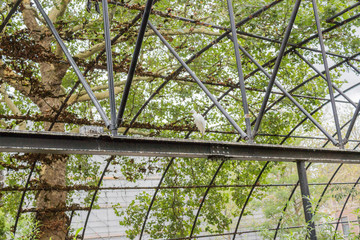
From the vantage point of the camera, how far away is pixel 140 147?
4.00m

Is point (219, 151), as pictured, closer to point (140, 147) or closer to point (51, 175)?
point (140, 147)

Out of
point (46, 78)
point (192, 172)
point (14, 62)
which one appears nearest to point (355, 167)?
point (192, 172)

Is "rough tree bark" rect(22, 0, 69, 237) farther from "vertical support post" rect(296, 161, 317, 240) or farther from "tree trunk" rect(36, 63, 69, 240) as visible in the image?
"vertical support post" rect(296, 161, 317, 240)

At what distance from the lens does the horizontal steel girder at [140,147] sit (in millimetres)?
3438

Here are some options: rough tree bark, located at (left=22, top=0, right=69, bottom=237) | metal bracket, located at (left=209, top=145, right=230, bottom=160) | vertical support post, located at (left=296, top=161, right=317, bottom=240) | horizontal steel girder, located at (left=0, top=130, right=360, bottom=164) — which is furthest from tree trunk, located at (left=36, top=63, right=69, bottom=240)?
vertical support post, located at (left=296, top=161, right=317, bottom=240)

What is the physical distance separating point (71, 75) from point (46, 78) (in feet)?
6.32

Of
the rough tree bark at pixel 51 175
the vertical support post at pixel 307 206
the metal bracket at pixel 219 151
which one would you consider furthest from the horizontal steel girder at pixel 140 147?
the rough tree bark at pixel 51 175

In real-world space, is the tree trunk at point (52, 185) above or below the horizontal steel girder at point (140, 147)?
above

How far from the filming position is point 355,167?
18000 millimetres

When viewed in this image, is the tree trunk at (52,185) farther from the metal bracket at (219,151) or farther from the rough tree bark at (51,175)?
the metal bracket at (219,151)

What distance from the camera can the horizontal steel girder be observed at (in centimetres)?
344

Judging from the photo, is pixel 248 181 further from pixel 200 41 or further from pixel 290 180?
pixel 290 180

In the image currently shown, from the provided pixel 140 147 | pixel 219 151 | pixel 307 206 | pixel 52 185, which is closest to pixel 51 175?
pixel 52 185

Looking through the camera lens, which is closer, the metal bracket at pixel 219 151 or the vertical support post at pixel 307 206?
the metal bracket at pixel 219 151
